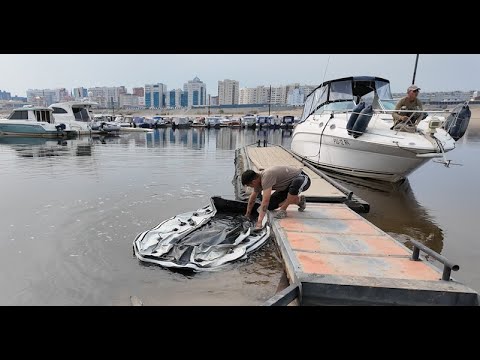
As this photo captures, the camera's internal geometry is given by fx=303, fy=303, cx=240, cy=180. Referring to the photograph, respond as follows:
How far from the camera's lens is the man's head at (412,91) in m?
9.00

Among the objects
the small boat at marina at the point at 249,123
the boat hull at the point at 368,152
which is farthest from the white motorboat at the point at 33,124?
the small boat at marina at the point at 249,123

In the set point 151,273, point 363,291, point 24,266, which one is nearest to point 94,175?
point 24,266

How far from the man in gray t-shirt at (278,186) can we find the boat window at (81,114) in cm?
3111

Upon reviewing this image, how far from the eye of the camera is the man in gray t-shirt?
521cm

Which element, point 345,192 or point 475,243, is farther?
point 345,192

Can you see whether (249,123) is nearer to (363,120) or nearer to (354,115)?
(354,115)

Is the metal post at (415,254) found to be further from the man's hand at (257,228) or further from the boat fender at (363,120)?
the boat fender at (363,120)

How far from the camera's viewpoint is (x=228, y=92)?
175 m

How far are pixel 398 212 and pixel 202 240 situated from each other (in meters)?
5.73

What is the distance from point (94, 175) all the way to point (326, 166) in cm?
942

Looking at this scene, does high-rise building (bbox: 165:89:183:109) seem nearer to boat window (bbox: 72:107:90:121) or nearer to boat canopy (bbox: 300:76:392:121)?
boat window (bbox: 72:107:90:121)
